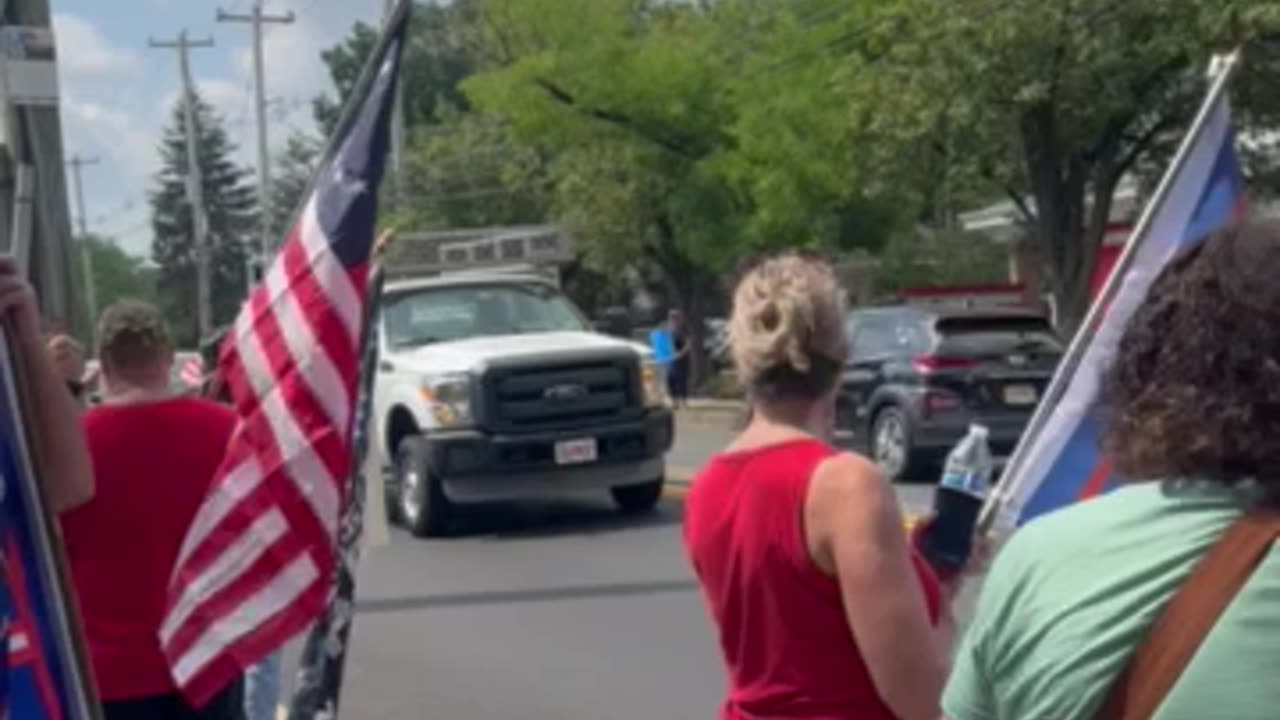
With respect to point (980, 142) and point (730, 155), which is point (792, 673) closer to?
point (980, 142)

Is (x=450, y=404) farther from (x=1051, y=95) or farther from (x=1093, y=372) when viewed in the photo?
(x=1051, y=95)

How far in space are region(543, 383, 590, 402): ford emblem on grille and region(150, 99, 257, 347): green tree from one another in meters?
80.0

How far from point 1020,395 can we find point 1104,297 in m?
14.2

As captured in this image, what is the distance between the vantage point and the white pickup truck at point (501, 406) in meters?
14.7

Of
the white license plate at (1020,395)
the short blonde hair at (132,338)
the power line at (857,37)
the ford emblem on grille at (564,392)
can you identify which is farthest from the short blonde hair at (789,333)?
the power line at (857,37)

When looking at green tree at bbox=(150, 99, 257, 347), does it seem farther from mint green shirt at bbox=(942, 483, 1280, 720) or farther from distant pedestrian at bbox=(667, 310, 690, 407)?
mint green shirt at bbox=(942, 483, 1280, 720)

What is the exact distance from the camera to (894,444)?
1866 centimetres

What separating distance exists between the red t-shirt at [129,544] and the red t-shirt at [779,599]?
1.91 metres

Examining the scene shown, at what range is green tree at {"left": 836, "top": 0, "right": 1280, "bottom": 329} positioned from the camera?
2702 cm

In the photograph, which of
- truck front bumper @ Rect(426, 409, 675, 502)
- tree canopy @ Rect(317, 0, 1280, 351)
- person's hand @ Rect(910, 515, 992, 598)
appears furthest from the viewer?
tree canopy @ Rect(317, 0, 1280, 351)

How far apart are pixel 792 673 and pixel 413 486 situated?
11.9 meters

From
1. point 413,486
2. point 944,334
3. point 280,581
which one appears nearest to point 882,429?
point 944,334

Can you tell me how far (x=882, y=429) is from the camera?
62.1 feet

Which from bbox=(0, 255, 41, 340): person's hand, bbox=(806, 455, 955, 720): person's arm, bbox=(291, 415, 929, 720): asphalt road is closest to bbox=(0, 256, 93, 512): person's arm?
bbox=(0, 255, 41, 340): person's hand
